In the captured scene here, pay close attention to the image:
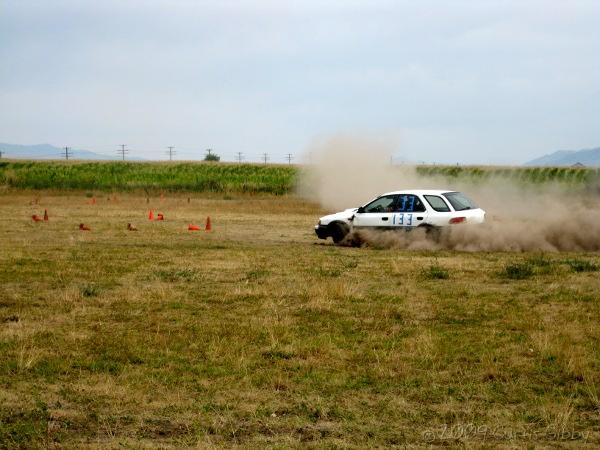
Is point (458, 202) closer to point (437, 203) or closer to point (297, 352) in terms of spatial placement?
point (437, 203)

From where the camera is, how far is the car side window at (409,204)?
21775 mm

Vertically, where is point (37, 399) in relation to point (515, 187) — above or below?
below

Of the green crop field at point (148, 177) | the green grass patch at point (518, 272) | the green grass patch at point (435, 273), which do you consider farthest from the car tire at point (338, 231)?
the green crop field at point (148, 177)

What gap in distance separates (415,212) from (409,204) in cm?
30

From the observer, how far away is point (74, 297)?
43.0 ft

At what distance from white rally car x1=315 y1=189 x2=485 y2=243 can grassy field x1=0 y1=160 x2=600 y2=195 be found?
28288 mm

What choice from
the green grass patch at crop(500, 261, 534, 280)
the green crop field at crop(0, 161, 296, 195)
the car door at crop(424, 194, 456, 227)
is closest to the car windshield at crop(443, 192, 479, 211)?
the car door at crop(424, 194, 456, 227)

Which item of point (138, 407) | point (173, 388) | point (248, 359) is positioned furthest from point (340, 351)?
point (138, 407)

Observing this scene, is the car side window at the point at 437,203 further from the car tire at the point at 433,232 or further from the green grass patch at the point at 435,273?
the green grass patch at the point at 435,273

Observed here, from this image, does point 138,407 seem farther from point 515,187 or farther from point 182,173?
point 182,173

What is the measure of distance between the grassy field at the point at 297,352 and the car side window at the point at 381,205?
3.65m

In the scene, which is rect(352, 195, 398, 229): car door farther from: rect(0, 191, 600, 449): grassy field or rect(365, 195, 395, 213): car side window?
rect(0, 191, 600, 449): grassy field

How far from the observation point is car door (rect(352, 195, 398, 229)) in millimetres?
22266

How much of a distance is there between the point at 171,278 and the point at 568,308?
7008 mm
